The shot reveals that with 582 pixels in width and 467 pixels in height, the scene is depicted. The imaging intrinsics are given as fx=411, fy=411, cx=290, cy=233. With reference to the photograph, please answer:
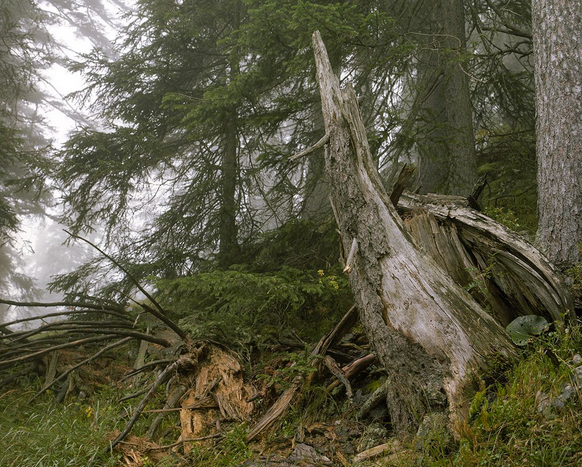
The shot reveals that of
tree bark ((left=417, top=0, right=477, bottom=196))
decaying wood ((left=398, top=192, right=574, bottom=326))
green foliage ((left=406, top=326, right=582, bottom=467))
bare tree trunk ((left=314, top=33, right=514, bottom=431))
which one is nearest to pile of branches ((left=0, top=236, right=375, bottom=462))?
bare tree trunk ((left=314, top=33, right=514, bottom=431))

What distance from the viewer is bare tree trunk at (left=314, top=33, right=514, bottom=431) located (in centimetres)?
275

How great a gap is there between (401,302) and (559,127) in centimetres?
247

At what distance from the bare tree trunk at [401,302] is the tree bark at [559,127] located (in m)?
1.40

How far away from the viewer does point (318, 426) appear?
Answer: 326 cm

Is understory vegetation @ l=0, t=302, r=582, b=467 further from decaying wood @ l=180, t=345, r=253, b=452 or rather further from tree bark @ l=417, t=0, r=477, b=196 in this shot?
tree bark @ l=417, t=0, r=477, b=196

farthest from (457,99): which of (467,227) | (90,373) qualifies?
(90,373)

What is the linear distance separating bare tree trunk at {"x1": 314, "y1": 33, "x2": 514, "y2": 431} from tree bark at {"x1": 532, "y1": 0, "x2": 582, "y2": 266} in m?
1.40

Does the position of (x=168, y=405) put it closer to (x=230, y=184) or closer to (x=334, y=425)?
(x=334, y=425)

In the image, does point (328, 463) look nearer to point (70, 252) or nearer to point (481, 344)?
point (481, 344)

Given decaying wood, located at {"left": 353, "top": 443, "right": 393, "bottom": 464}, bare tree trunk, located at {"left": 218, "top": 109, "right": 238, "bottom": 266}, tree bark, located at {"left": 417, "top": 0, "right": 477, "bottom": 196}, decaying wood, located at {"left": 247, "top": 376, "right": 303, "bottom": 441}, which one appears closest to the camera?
decaying wood, located at {"left": 353, "top": 443, "right": 393, "bottom": 464}

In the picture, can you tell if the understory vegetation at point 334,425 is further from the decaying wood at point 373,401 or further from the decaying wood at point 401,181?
the decaying wood at point 401,181

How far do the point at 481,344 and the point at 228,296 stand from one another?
2736 millimetres

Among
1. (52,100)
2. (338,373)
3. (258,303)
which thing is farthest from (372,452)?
(52,100)

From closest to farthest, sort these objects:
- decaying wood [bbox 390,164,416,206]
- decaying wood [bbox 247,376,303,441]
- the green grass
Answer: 1. the green grass
2. decaying wood [bbox 247,376,303,441]
3. decaying wood [bbox 390,164,416,206]
